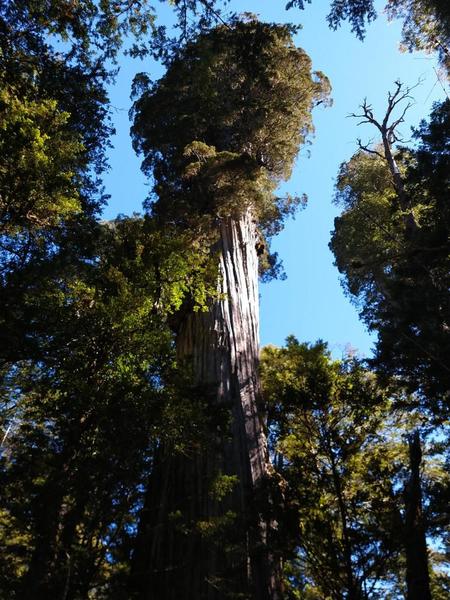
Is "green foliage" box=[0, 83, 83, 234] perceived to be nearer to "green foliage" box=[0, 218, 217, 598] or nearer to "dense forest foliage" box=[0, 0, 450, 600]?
"dense forest foliage" box=[0, 0, 450, 600]

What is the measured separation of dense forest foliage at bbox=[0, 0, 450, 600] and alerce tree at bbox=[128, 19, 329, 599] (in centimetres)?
4

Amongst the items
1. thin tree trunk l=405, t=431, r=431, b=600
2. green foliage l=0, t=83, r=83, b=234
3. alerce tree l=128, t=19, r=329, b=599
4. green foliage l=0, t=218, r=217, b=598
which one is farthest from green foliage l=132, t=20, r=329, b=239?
thin tree trunk l=405, t=431, r=431, b=600

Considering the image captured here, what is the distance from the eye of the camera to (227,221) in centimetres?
1040

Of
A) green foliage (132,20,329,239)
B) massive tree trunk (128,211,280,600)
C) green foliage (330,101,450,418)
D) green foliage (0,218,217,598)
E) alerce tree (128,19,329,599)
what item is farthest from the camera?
green foliage (132,20,329,239)

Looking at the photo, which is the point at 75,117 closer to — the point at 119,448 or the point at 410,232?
the point at 119,448

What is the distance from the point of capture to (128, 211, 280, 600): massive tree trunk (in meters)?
5.07

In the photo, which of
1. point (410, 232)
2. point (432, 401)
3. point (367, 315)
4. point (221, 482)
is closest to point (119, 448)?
point (221, 482)

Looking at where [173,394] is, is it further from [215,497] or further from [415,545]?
[415,545]

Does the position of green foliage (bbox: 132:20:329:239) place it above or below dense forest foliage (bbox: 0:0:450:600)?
above

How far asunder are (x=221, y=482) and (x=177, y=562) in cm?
150

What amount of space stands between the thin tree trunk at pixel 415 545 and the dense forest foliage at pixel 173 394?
17mm

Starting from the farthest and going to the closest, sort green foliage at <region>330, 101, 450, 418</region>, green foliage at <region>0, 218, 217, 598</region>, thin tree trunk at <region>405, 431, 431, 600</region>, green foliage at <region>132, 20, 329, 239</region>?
1. green foliage at <region>132, 20, 329, 239</region>
2. green foliage at <region>330, 101, 450, 418</region>
3. thin tree trunk at <region>405, 431, 431, 600</region>
4. green foliage at <region>0, 218, 217, 598</region>

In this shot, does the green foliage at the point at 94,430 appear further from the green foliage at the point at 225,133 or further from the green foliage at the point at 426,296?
the green foliage at the point at 225,133

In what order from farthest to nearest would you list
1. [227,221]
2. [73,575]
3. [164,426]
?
1. [227,221]
2. [164,426]
3. [73,575]
